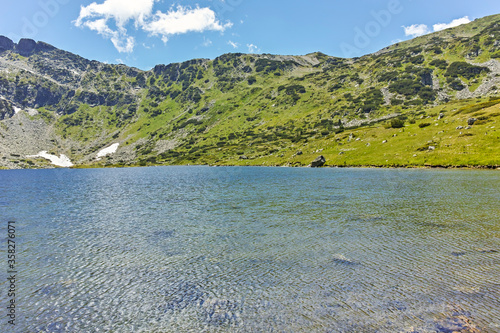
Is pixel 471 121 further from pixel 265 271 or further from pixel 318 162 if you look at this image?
pixel 265 271

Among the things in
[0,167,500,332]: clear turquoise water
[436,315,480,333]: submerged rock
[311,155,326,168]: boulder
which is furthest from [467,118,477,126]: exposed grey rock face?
[436,315,480,333]: submerged rock

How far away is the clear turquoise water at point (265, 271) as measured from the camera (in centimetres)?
1174

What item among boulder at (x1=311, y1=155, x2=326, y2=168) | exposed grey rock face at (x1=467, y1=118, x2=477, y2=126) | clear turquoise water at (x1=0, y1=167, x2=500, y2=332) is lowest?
boulder at (x1=311, y1=155, x2=326, y2=168)

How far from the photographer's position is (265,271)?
661 inches

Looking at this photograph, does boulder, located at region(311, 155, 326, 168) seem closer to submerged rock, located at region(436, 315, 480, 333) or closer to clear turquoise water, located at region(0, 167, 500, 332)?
clear turquoise water, located at region(0, 167, 500, 332)

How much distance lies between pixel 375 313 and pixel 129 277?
14741mm

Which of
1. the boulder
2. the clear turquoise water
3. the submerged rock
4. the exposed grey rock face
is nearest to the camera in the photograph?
the submerged rock

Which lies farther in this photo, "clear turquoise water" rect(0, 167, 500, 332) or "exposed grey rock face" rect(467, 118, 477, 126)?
"exposed grey rock face" rect(467, 118, 477, 126)

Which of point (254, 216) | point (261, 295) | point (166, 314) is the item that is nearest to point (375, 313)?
point (261, 295)

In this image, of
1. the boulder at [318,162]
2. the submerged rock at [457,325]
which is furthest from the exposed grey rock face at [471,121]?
the submerged rock at [457,325]

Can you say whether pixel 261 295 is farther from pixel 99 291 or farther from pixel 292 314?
pixel 99 291

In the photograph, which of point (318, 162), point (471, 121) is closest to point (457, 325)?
point (318, 162)

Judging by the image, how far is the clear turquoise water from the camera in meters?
11.7

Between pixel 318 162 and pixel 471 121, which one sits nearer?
pixel 471 121
